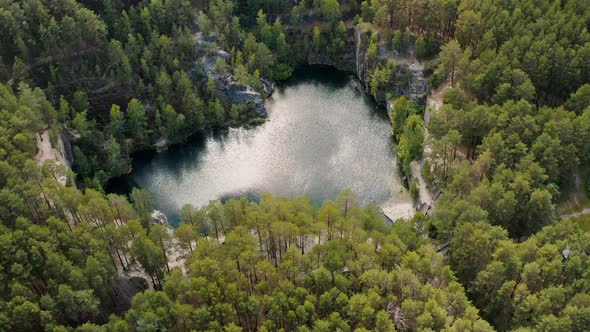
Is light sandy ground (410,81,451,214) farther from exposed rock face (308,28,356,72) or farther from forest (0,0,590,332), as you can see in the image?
exposed rock face (308,28,356,72)

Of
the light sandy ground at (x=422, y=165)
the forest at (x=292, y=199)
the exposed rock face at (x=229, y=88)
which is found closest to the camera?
the forest at (x=292, y=199)

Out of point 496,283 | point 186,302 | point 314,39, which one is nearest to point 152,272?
point 186,302

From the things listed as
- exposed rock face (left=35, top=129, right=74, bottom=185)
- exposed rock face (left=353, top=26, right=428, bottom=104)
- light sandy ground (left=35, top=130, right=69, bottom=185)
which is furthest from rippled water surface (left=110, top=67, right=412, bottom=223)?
light sandy ground (left=35, top=130, right=69, bottom=185)

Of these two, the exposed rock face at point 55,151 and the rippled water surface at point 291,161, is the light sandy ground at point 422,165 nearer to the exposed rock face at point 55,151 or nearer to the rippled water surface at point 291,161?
the rippled water surface at point 291,161

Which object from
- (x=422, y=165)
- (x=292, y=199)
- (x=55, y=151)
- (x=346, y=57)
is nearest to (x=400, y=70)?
(x=346, y=57)

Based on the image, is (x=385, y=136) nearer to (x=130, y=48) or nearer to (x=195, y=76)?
(x=195, y=76)

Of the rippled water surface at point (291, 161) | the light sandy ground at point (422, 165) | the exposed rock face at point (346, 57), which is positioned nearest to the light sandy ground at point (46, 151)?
the rippled water surface at point (291, 161)
